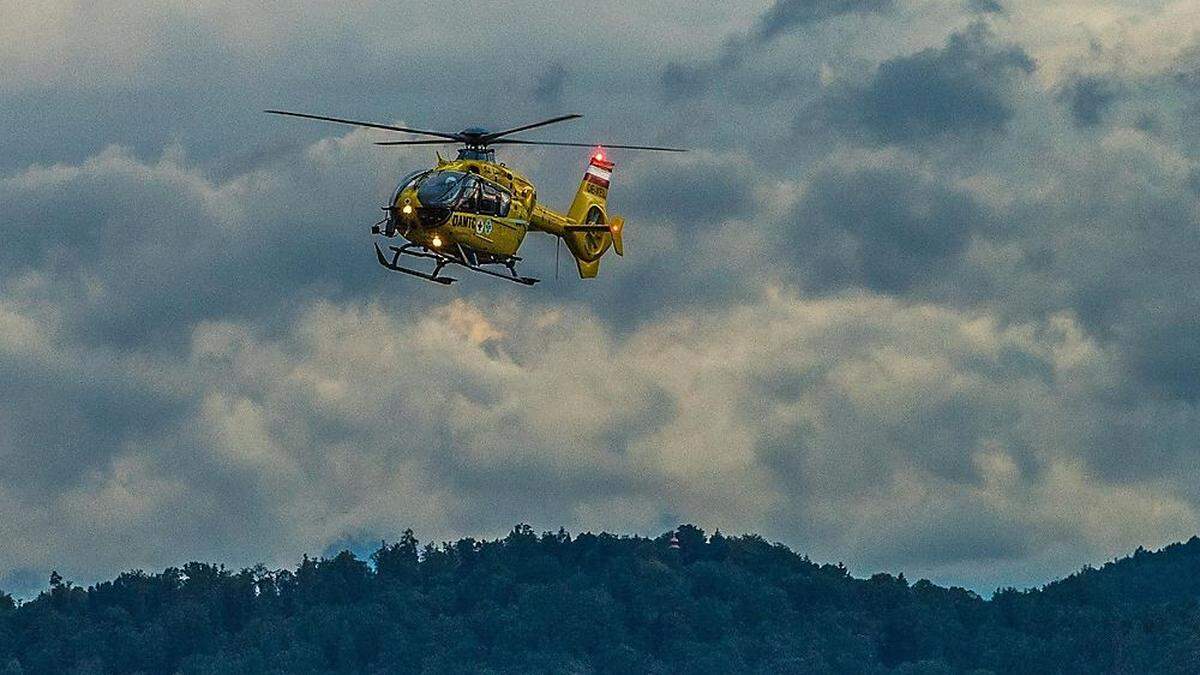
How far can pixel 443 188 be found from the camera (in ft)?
375

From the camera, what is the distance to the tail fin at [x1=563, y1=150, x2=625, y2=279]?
132000mm

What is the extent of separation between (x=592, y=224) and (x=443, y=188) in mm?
21114

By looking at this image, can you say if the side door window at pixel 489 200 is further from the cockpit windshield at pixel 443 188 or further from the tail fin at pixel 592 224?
the tail fin at pixel 592 224

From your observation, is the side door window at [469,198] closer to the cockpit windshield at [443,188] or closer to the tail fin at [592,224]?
the cockpit windshield at [443,188]

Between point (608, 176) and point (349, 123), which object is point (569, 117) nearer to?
point (349, 123)

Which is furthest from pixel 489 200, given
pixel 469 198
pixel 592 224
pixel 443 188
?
pixel 592 224

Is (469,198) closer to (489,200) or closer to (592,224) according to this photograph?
(489,200)

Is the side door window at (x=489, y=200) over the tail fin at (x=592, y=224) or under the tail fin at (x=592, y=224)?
under

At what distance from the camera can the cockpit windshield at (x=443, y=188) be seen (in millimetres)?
113562

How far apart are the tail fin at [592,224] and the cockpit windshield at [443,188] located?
16.0m

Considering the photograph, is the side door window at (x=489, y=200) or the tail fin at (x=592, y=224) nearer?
the side door window at (x=489, y=200)

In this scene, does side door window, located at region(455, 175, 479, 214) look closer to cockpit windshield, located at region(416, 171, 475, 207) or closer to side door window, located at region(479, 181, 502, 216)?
cockpit windshield, located at region(416, 171, 475, 207)

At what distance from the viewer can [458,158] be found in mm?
118875

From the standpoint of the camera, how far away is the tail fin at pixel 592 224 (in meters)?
132
